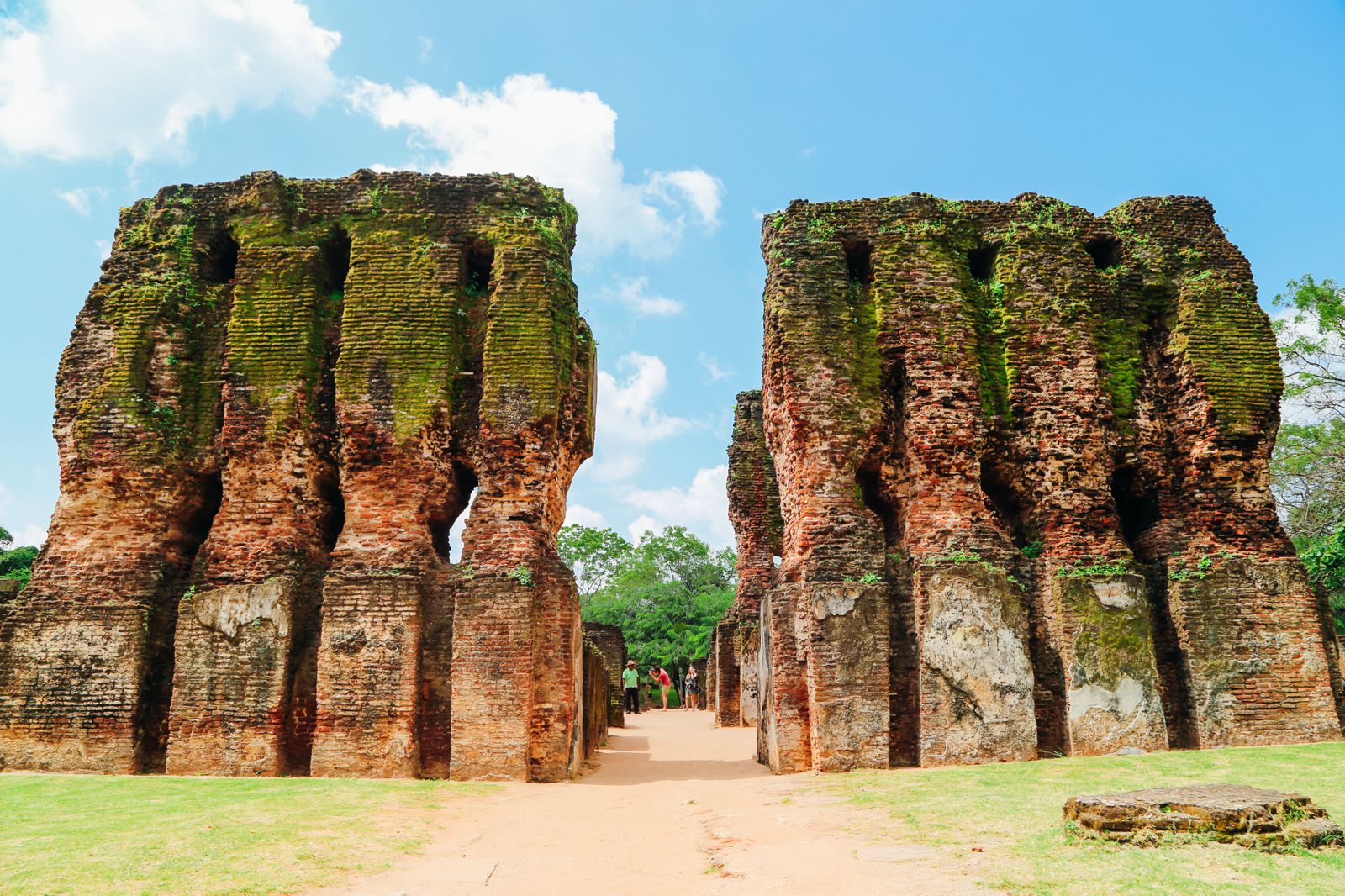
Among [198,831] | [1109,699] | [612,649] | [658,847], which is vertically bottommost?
[658,847]

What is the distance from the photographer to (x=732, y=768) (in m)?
11.6

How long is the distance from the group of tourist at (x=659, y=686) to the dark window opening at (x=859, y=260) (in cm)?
1120

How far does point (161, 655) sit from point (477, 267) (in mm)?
6335

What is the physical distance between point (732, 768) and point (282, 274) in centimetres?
888

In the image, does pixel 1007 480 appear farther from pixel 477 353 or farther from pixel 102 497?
pixel 102 497

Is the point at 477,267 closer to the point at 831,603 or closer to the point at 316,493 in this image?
the point at 316,493

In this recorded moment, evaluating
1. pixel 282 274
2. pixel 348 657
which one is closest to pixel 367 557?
pixel 348 657

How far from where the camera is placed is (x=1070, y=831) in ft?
17.1

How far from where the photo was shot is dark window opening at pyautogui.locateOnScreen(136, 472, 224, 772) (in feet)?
33.4

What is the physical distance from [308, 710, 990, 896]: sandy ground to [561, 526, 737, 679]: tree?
1795 cm

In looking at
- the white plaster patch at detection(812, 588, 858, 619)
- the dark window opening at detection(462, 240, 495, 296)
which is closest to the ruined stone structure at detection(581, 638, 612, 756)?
the white plaster patch at detection(812, 588, 858, 619)

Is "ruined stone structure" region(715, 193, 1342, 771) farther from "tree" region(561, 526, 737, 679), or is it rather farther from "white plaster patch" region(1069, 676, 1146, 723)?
"tree" region(561, 526, 737, 679)

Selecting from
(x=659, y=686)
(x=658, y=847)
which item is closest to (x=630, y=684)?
(x=659, y=686)

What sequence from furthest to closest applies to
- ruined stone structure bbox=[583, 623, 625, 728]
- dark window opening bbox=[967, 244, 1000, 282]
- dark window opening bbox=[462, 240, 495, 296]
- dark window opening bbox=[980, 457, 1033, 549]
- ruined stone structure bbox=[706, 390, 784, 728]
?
1. ruined stone structure bbox=[583, 623, 625, 728]
2. ruined stone structure bbox=[706, 390, 784, 728]
3. dark window opening bbox=[967, 244, 1000, 282]
4. dark window opening bbox=[462, 240, 495, 296]
5. dark window opening bbox=[980, 457, 1033, 549]
